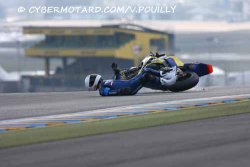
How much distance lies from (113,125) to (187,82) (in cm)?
672

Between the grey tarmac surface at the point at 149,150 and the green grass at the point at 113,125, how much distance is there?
488 mm

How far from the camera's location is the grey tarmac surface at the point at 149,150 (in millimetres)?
8726

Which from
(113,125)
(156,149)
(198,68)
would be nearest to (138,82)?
(198,68)

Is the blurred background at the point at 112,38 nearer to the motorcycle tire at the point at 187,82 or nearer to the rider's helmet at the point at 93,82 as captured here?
the motorcycle tire at the point at 187,82

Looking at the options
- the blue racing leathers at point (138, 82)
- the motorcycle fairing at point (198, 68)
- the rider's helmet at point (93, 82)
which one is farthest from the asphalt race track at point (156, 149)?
the rider's helmet at point (93, 82)

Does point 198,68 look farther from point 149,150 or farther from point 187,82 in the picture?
point 149,150

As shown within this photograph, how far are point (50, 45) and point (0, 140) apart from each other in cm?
3513

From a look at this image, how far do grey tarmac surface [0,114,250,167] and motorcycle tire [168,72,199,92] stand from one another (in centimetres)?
710

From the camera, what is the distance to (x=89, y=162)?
28.9ft

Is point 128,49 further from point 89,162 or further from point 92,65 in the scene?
point 89,162

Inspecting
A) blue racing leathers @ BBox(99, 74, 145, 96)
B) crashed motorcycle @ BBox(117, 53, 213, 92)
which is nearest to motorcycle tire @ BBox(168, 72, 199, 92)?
crashed motorcycle @ BBox(117, 53, 213, 92)

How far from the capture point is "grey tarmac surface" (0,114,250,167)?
28.6 ft

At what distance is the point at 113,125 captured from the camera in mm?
12320

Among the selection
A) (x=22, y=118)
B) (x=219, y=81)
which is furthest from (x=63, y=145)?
(x=219, y=81)
